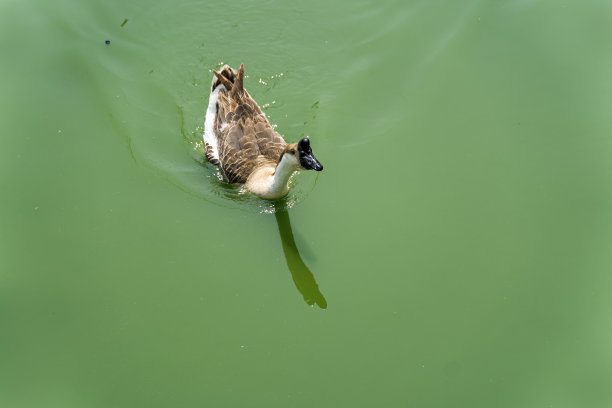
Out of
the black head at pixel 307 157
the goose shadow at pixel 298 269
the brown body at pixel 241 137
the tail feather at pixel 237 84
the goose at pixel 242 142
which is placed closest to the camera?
the black head at pixel 307 157

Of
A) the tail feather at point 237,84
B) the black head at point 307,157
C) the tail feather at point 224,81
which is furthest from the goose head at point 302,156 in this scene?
the tail feather at point 224,81

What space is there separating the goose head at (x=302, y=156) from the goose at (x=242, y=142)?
46cm

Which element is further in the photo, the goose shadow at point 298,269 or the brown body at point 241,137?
the brown body at point 241,137

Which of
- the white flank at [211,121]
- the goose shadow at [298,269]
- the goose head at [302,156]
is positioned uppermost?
the goose head at [302,156]

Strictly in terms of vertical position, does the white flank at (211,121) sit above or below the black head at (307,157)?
below

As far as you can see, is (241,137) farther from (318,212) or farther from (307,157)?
(307,157)

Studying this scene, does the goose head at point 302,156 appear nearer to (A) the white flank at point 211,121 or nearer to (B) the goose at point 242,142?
(B) the goose at point 242,142

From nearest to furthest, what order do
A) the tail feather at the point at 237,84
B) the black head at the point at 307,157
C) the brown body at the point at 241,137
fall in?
the black head at the point at 307,157, the brown body at the point at 241,137, the tail feather at the point at 237,84

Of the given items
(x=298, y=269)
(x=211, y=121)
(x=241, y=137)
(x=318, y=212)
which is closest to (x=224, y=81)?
(x=211, y=121)

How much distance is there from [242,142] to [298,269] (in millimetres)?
1556

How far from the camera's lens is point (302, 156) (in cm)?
491

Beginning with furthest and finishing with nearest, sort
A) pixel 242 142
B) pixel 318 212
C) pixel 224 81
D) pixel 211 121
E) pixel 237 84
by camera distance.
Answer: pixel 211 121
pixel 224 81
pixel 237 84
pixel 242 142
pixel 318 212

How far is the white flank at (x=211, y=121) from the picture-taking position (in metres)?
6.34

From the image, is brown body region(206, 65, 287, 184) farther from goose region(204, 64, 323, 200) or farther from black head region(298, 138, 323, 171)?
black head region(298, 138, 323, 171)
